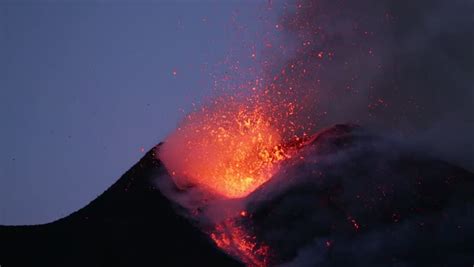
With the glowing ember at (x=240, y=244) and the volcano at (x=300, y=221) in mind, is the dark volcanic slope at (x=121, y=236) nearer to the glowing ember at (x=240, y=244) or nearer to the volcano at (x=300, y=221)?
the volcano at (x=300, y=221)

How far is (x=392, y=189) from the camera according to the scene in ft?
81.5

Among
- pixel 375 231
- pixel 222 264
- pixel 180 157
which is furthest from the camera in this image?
pixel 180 157

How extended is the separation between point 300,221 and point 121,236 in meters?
6.79

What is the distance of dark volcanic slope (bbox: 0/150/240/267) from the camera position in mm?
20703

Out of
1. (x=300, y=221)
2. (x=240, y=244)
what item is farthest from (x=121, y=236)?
(x=300, y=221)

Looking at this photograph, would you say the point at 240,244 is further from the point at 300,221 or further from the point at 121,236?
the point at 121,236

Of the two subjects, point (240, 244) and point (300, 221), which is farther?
point (300, 221)

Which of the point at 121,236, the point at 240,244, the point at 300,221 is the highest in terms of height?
the point at 300,221

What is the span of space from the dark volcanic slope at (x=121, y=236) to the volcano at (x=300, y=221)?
0.14 feet

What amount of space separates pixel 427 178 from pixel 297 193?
5.92 meters

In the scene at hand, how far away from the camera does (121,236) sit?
2206 centimetres

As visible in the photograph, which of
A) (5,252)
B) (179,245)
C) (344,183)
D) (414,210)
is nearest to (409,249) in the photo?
(414,210)

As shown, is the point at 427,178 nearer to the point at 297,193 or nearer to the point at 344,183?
the point at 344,183

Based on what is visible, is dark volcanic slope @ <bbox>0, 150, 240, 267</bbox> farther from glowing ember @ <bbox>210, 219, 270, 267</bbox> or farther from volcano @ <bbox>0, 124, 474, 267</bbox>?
glowing ember @ <bbox>210, 219, 270, 267</bbox>
